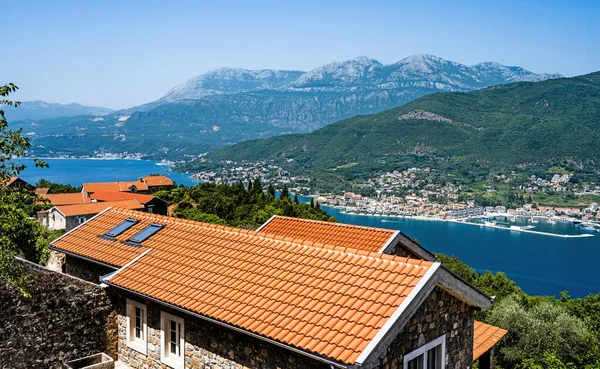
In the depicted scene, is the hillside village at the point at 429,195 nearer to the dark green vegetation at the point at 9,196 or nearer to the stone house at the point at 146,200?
the stone house at the point at 146,200

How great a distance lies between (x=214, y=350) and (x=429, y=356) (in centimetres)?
315

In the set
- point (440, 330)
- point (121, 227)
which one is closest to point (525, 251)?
point (121, 227)

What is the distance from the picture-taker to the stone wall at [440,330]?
6414 millimetres

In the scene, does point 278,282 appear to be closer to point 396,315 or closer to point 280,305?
point 280,305

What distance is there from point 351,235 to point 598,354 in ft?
51.9

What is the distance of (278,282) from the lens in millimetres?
7547

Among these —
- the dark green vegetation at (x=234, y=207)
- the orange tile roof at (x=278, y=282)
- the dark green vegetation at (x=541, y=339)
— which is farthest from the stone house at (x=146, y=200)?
the orange tile roof at (x=278, y=282)

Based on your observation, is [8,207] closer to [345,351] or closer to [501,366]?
[345,351]

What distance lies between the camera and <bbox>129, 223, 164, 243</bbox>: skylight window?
10.5 m

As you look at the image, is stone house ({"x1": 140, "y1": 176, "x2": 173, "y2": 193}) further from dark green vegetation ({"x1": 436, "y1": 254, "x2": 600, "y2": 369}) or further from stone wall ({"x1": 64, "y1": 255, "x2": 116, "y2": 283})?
stone wall ({"x1": 64, "y1": 255, "x2": 116, "y2": 283})

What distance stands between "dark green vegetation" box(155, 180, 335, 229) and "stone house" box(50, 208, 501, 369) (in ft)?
99.1

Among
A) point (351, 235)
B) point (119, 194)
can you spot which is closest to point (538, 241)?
point (119, 194)

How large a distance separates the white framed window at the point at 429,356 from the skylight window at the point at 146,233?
619 cm

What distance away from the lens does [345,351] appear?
5785 millimetres
